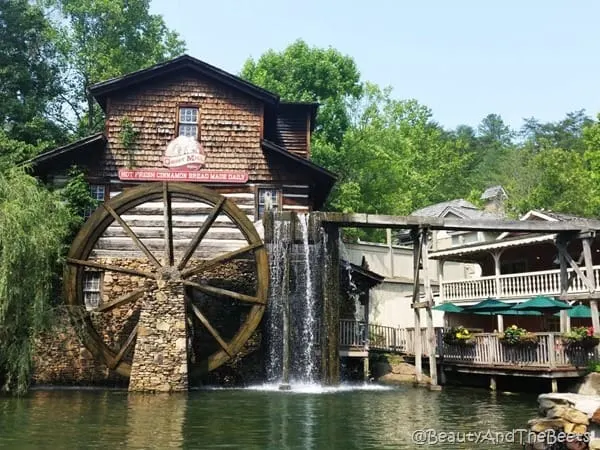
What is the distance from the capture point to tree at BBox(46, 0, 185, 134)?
26.2 m

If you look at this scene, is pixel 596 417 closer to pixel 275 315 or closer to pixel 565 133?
pixel 275 315

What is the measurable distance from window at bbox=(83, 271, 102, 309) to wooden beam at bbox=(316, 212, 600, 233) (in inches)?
234

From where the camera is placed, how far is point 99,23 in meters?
27.7

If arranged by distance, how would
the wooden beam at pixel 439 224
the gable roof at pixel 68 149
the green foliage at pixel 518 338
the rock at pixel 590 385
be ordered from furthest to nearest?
the gable roof at pixel 68 149
the wooden beam at pixel 439 224
the green foliage at pixel 518 338
the rock at pixel 590 385

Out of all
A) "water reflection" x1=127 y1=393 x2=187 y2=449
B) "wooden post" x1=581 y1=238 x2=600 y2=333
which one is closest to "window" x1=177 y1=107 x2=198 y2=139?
"water reflection" x1=127 y1=393 x2=187 y2=449

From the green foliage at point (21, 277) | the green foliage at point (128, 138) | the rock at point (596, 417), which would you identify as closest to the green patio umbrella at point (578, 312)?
the rock at point (596, 417)

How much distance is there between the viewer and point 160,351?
12945 mm

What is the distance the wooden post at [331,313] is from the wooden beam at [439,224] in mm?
355

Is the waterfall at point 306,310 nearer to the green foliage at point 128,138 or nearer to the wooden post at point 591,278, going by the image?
the green foliage at point 128,138

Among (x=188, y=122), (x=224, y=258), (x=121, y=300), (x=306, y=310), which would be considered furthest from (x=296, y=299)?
(x=188, y=122)

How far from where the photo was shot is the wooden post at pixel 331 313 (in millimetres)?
13664

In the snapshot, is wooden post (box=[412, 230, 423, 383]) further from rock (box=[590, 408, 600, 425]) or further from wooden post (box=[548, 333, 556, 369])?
rock (box=[590, 408, 600, 425])

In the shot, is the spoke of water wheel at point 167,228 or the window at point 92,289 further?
the window at point 92,289

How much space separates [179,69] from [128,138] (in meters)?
2.25
